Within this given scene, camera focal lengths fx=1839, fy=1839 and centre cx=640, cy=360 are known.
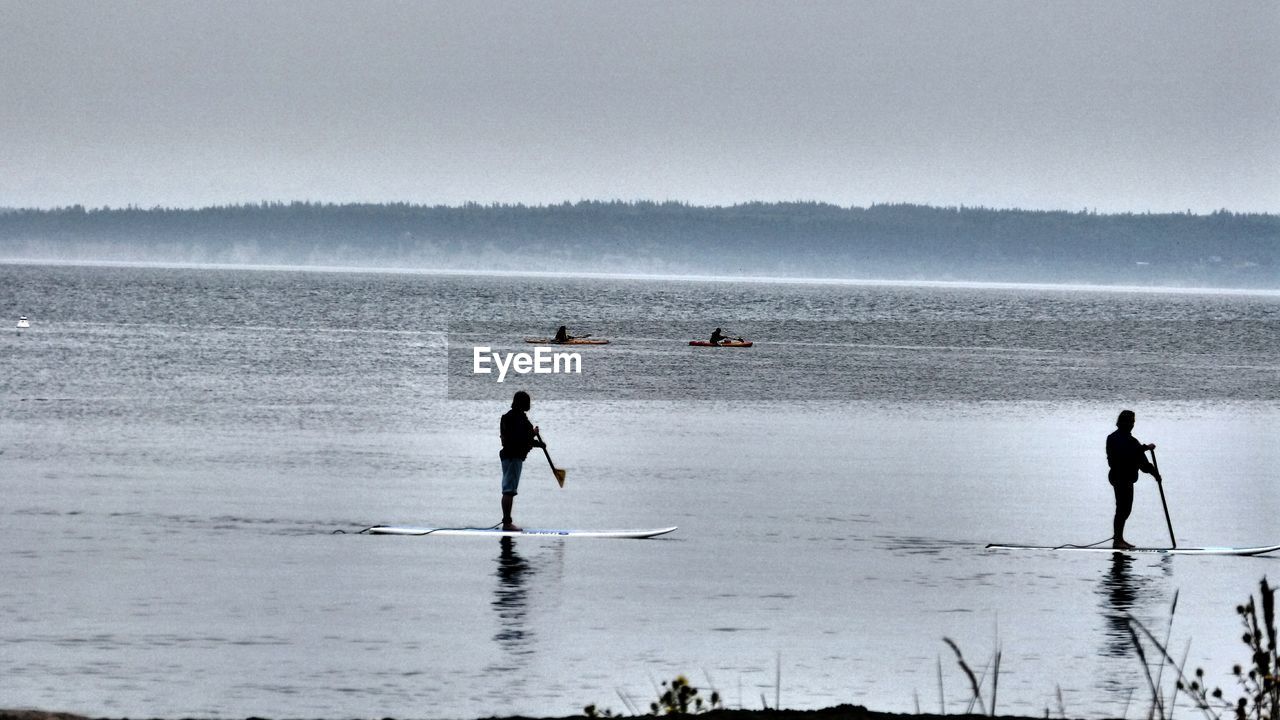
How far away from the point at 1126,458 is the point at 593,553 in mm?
6971

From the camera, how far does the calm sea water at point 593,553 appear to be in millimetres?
15508

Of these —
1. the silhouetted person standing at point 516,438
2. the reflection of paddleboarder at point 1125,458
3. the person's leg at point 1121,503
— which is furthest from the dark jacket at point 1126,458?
the silhouetted person standing at point 516,438

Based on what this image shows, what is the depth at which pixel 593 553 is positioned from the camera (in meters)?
23.8

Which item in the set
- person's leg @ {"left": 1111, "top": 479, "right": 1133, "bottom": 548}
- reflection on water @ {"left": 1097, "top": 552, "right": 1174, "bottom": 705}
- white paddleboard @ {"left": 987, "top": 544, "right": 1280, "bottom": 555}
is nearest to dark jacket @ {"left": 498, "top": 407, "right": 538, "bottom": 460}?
white paddleboard @ {"left": 987, "top": 544, "right": 1280, "bottom": 555}

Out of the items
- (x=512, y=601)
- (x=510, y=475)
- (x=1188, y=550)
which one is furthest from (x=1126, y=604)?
(x=510, y=475)

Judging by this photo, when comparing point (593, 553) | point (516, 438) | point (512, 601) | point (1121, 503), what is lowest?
point (593, 553)

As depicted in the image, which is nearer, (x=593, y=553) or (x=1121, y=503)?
(x=593, y=553)

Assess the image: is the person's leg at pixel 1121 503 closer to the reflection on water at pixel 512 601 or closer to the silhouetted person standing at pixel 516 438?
the silhouetted person standing at pixel 516 438

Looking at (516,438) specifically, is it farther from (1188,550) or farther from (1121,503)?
(1188,550)

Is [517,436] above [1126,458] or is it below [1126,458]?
above

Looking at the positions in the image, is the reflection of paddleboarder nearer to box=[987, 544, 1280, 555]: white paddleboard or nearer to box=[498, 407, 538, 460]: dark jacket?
box=[987, 544, 1280, 555]: white paddleboard

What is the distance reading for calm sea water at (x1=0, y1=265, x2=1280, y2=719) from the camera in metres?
15.5

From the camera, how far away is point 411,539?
24.8 meters

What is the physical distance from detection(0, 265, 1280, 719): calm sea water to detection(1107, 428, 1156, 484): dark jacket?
1.20 meters
